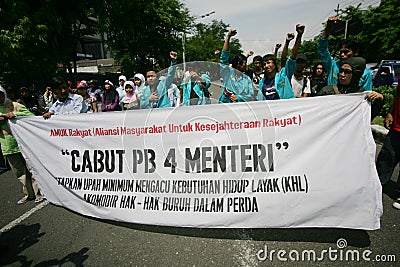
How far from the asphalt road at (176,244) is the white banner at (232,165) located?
0.57ft

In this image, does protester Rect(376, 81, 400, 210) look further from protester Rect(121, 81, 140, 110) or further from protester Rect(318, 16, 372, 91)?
protester Rect(121, 81, 140, 110)

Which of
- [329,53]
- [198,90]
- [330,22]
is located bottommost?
[198,90]

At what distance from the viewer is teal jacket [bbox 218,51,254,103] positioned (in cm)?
346

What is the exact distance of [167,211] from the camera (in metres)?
2.71

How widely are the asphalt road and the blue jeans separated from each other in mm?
372

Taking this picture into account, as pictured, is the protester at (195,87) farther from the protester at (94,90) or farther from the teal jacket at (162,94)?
the protester at (94,90)

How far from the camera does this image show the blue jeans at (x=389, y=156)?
10.1 ft

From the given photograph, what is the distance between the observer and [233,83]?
3.58 metres

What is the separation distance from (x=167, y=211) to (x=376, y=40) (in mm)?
29808

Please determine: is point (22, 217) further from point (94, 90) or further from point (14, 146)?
point (94, 90)

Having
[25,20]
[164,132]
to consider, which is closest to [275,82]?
[164,132]

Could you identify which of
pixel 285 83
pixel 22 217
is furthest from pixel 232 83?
pixel 22 217

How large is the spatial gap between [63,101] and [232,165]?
2.78 m

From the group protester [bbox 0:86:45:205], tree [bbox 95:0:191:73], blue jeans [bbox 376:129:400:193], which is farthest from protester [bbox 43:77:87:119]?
tree [bbox 95:0:191:73]
